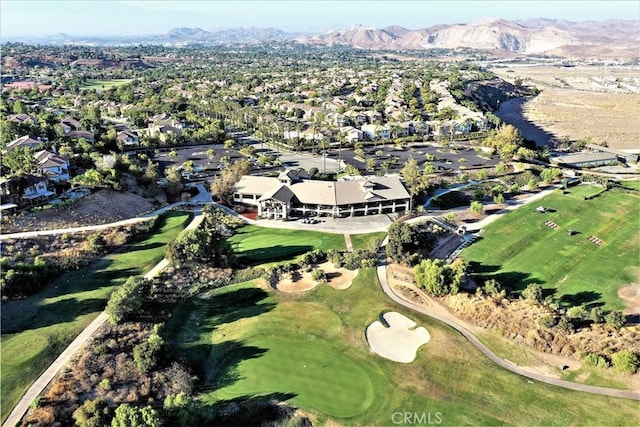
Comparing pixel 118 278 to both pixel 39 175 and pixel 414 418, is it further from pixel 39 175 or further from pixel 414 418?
pixel 414 418

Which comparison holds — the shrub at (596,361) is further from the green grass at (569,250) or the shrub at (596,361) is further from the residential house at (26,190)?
the residential house at (26,190)

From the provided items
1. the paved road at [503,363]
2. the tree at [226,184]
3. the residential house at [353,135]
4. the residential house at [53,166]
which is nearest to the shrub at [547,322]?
the paved road at [503,363]

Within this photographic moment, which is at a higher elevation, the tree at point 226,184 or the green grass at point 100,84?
the green grass at point 100,84

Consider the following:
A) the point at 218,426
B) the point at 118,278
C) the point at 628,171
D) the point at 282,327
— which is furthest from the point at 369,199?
the point at 628,171

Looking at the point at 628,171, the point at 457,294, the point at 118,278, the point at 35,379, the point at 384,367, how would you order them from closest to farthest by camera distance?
the point at 35,379, the point at 384,367, the point at 457,294, the point at 118,278, the point at 628,171

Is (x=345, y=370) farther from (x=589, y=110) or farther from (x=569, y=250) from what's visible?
(x=589, y=110)

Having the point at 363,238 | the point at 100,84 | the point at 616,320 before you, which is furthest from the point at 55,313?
the point at 100,84
